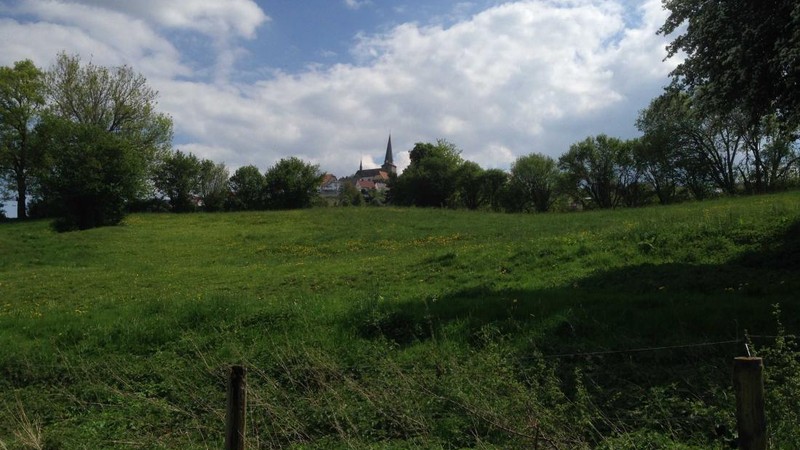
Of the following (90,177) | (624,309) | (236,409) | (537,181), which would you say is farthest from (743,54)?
(537,181)

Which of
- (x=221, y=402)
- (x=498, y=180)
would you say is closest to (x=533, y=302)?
(x=221, y=402)

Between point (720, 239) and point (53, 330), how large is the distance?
52.4 ft

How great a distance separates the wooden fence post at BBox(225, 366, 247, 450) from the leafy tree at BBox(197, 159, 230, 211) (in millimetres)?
75533

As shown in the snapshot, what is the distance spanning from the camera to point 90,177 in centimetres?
4425

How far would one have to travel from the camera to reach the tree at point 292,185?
243 feet

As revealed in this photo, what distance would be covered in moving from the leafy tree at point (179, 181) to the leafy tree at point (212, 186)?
149 centimetres

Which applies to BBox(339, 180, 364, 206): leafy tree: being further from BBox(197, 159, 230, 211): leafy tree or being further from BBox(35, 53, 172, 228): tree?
BBox(35, 53, 172, 228): tree

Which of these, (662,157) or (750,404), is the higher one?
(662,157)

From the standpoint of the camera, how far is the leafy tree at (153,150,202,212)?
2963 inches

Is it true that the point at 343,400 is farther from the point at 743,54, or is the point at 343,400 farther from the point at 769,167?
the point at 769,167

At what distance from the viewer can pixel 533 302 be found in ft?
33.7

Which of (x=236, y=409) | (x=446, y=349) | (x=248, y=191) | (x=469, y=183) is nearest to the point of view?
(x=236, y=409)

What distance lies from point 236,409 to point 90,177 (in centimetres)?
4692

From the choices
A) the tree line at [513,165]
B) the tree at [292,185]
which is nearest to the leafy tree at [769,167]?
the tree line at [513,165]
